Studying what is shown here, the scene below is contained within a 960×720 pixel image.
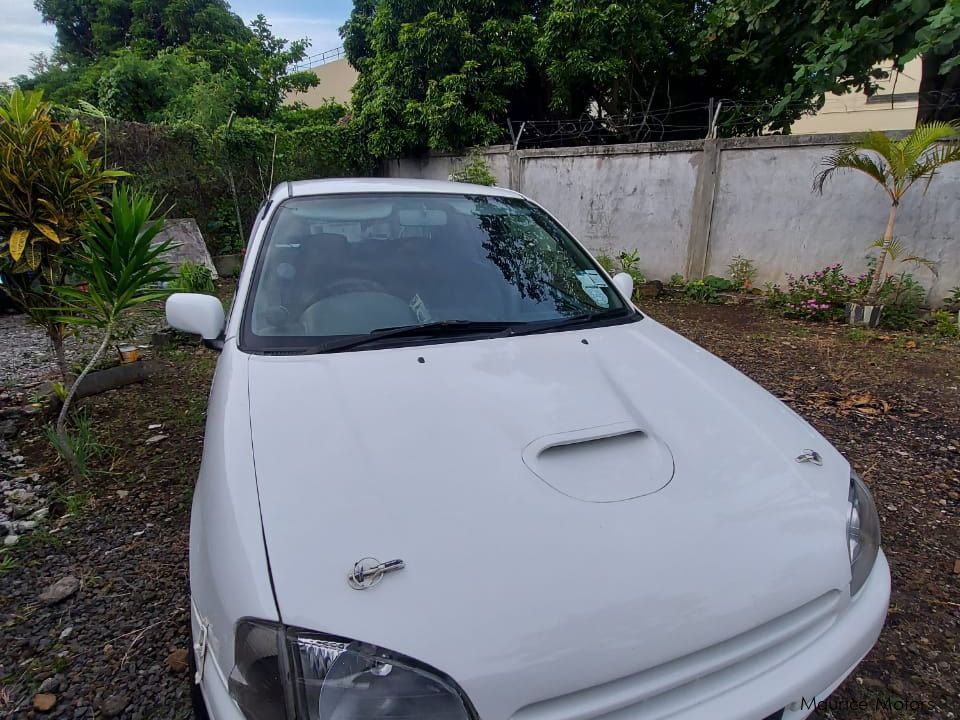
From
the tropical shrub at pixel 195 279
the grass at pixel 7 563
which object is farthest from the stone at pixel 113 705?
the tropical shrub at pixel 195 279

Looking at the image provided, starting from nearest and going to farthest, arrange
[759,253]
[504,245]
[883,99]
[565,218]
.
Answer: [504,245] → [759,253] → [565,218] → [883,99]

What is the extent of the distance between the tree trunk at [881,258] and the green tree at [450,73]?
5699 millimetres

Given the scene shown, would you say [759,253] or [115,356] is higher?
[759,253]

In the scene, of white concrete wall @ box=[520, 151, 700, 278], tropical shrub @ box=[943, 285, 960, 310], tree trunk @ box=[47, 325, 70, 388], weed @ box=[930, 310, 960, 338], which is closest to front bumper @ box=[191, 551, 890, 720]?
tree trunk @ box=[47, 325, 70, 388]

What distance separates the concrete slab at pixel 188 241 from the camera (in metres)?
7.47

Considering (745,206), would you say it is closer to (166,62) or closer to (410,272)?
(410,272)

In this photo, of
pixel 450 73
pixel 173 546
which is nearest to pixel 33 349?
pixel 173 546

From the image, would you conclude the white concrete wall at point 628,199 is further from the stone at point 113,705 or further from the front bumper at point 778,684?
the stone at point 113,705

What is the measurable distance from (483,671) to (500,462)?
1.56ft

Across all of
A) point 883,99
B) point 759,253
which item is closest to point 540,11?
point 759,253

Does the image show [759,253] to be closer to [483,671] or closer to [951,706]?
[951,706]

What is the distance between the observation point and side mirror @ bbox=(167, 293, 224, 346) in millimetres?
2055

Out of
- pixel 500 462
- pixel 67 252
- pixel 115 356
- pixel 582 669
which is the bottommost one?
pixel 115 356

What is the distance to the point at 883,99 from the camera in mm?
12922
